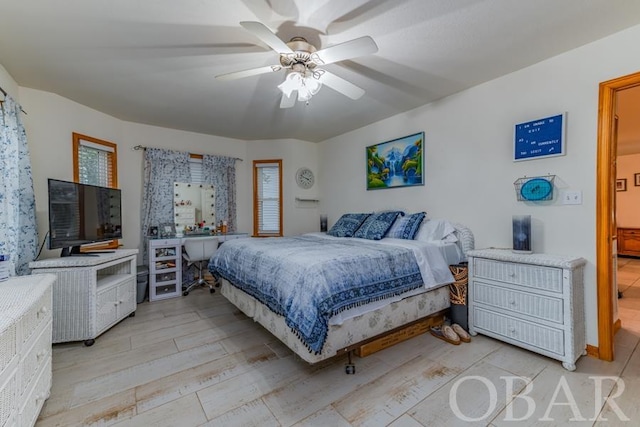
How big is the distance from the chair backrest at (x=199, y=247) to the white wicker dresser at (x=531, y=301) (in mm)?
3293

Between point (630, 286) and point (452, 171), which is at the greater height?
point (452, 171)

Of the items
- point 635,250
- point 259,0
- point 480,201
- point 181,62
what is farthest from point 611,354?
point 635,250

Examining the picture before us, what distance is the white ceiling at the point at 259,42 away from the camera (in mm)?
1745

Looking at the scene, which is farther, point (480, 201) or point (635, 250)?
point (635, 250)

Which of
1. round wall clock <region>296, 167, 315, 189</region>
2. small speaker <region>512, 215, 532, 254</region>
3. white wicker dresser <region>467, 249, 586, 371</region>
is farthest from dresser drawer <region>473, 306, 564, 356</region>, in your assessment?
round wall clock <region>296, 167, 315, 189</region>

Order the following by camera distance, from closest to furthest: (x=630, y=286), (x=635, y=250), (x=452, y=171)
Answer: (x=452, y=171) → (x=630, y=286) → (x=635, y=250)

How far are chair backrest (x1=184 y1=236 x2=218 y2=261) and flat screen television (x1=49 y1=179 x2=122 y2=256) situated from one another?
0.82m

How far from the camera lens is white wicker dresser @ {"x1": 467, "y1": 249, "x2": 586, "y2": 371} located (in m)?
2.01

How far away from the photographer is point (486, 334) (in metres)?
2.46

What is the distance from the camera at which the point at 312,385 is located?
1.86 m

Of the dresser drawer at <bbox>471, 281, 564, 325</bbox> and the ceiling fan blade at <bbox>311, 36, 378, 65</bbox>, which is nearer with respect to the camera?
the ceiling fan blade at <bbox>311, 36, 378, 65</bbox>

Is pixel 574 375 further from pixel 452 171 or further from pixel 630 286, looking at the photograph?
pixel 630 286

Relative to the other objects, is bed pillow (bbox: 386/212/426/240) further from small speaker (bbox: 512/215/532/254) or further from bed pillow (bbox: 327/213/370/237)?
small speaker (bbox: 512/215/532/254)

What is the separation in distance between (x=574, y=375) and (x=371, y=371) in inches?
54.8
